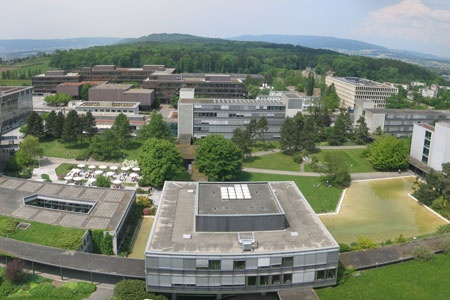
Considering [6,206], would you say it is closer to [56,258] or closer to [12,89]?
[56,258]

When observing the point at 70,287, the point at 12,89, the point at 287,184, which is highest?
the point at 12,89

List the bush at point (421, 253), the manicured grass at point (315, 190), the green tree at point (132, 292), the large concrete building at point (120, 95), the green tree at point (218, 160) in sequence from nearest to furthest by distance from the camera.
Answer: the green tree at point (132, 292), the bush at point (421, 253), the manicured grass at point (315, 190), the green tree at point (218, 160), the large concrete building at point (120, 95)

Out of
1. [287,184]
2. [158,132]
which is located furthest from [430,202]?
[158,132]

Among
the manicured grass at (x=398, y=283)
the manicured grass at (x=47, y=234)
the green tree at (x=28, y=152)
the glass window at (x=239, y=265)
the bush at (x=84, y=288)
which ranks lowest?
the bush at (x=84, y=288)

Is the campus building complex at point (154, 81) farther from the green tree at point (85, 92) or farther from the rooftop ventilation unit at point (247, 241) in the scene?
the rooftop ventilation unit at point (247, 241)

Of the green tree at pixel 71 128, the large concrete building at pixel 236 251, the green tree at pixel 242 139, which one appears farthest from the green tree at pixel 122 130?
the large concrete building at pixel 236 251

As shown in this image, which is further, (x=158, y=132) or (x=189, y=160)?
(x=158, y=132)

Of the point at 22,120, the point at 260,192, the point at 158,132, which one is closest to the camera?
the point at 260,192
